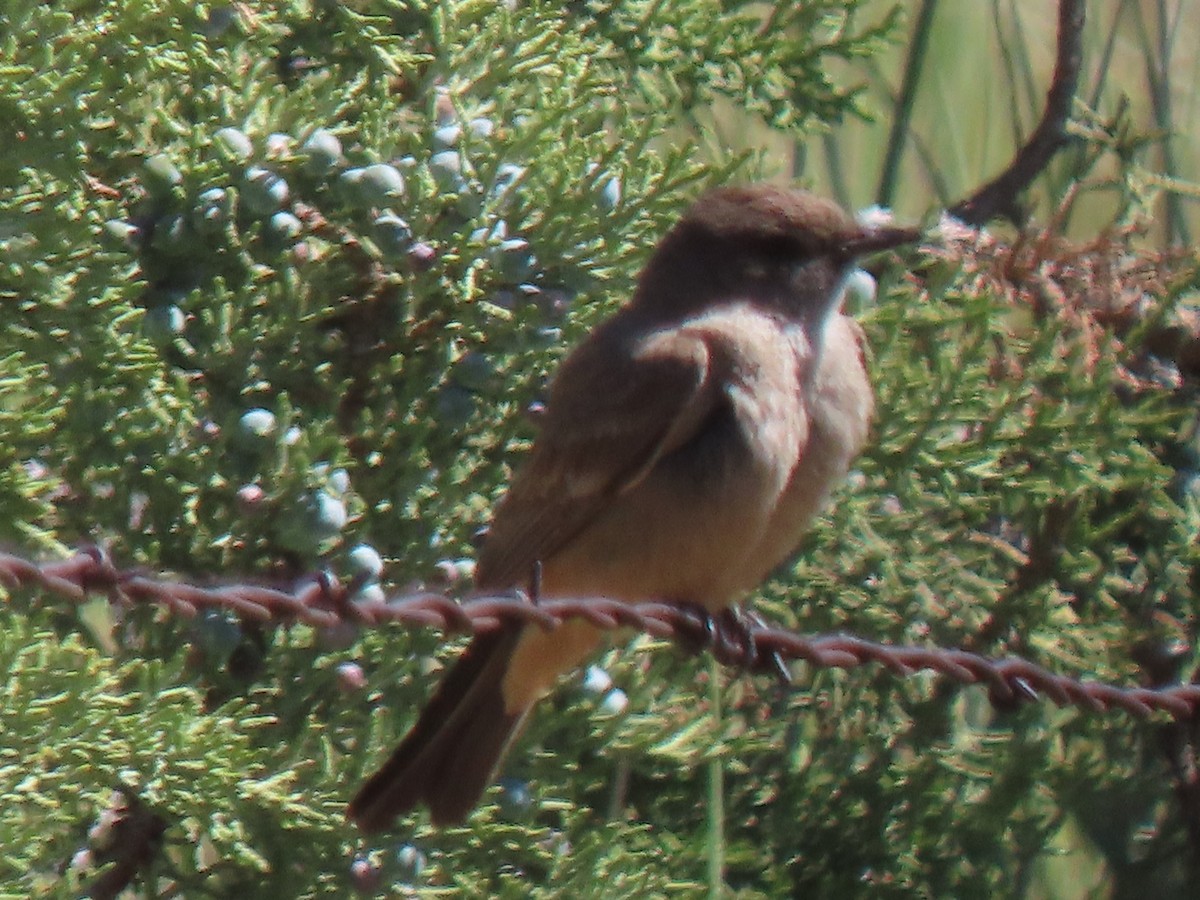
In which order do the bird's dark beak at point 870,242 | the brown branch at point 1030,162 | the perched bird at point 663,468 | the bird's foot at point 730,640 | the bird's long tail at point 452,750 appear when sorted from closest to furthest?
the bird's long tail at point 452,750
the perched bird at point 663,468
the bird's foot at point 730,640
the bird's dark beak at point 870,242
the brown branch at point 1030,162

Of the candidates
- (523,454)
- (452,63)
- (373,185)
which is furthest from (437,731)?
(452,63)

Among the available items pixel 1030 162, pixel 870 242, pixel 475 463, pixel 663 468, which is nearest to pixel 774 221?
pixel 870 242

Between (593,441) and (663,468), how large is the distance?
0.13 meters

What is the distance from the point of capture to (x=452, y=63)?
120 inches

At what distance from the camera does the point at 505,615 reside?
2.12 metres

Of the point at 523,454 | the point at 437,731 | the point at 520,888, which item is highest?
the point at 523,454

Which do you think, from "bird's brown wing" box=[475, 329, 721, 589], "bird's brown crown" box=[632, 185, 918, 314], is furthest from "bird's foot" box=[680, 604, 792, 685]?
"bird's brown crown" box=[632, 185, 918, 314]

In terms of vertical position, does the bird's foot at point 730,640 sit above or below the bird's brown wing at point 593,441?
below

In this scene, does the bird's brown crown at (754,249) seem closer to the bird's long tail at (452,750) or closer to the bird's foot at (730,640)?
the bird's foot at (730,640)

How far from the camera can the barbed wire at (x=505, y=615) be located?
1604 millimetres

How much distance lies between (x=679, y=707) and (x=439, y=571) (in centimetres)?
58

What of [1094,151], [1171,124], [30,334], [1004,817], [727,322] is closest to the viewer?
[30,334]

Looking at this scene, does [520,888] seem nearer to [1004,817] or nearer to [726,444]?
[726,444]

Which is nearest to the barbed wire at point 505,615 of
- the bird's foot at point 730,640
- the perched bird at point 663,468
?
the bird's foot at point 730,640
